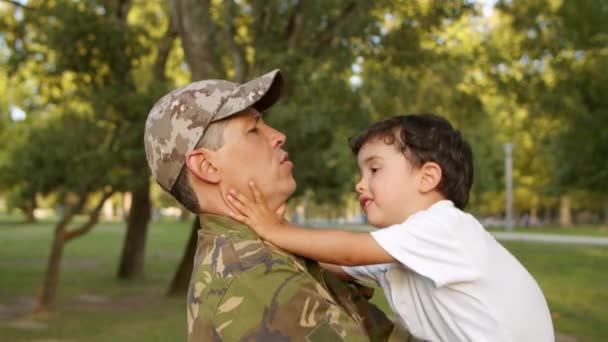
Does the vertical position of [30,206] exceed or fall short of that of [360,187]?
it falls short

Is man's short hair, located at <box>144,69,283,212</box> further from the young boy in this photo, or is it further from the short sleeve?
the short sleeve

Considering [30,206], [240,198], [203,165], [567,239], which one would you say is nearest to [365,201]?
[240,198]

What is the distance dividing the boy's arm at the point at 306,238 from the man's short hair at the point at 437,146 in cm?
33

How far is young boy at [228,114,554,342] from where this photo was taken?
224 centimetres

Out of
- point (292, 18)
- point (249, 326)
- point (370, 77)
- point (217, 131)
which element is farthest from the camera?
point (370, 77)

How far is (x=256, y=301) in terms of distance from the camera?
1.92 m

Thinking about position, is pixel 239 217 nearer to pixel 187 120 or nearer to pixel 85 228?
pixel 187 120

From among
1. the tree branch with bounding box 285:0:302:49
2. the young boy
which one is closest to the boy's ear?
the young boy

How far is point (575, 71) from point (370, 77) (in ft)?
13.4

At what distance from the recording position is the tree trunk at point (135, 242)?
69.7 feet

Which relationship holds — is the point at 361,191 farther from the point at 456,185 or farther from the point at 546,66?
the point at 546,66

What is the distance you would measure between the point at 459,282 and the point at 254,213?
2.07 ft

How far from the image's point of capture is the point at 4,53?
18516 millimetres

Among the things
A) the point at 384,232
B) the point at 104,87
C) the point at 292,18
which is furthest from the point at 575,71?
the point at 384,232
